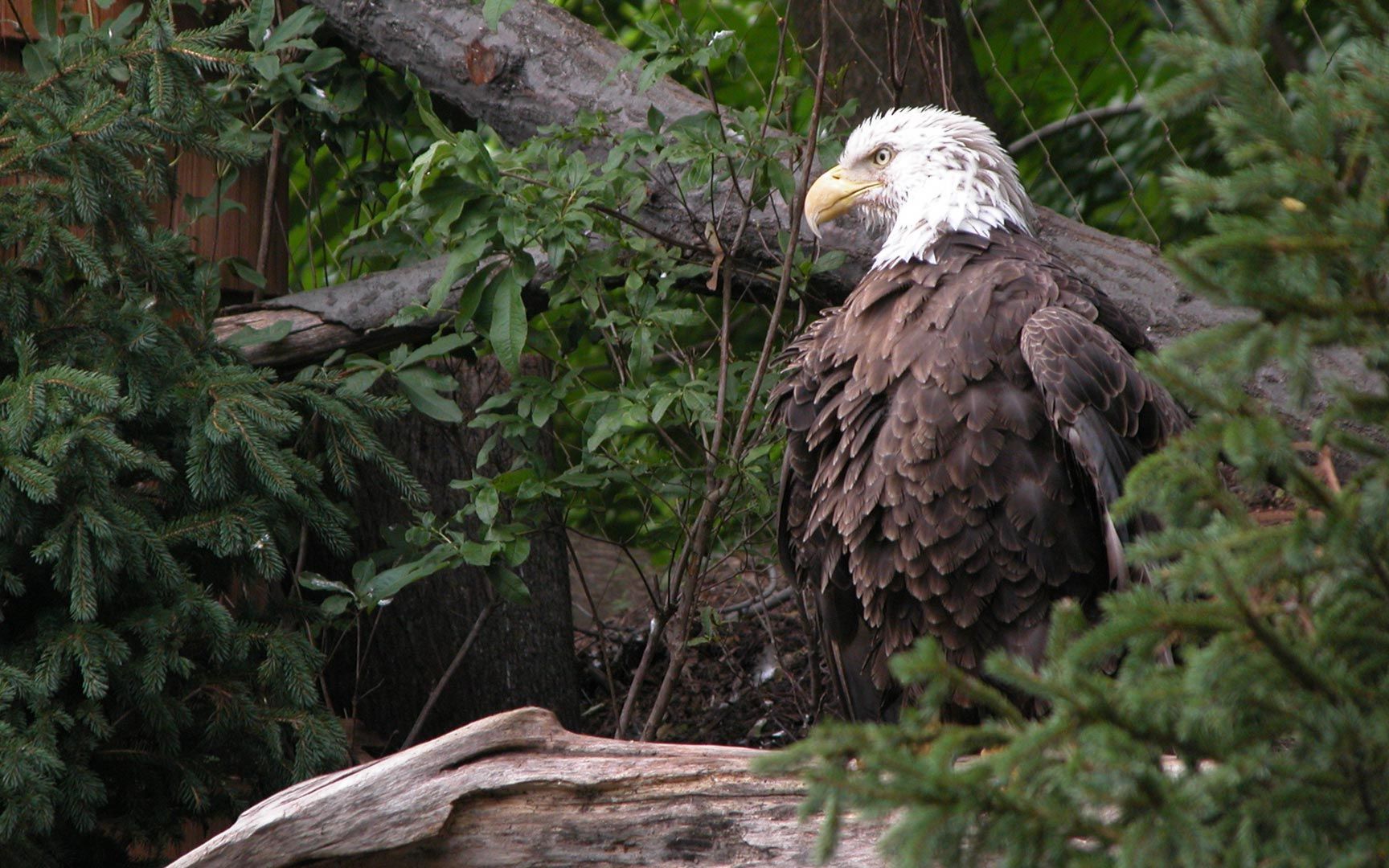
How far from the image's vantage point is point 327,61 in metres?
3.82

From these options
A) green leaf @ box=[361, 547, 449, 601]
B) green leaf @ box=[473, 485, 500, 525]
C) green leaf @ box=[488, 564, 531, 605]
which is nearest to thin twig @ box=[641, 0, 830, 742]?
green leaf @ box=[488, 564, 531, 605]

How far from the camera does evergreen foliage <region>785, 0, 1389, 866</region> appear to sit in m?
1.16

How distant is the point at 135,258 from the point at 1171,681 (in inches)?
101

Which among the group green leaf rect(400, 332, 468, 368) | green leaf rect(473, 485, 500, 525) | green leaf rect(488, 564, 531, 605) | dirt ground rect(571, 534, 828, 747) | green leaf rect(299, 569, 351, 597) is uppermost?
green leaf rect(400, 332, 468, 368)

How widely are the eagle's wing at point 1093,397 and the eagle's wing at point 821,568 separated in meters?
0.62

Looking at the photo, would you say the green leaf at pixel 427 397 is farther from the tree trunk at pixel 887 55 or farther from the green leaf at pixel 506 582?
the tree trunk at pixel 887 55

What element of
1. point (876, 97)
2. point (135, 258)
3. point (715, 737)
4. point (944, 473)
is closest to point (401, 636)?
point (715, 737)

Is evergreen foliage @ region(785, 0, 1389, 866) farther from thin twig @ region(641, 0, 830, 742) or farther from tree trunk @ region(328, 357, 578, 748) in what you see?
tree trunk @ region(328, 357, 578, 748)

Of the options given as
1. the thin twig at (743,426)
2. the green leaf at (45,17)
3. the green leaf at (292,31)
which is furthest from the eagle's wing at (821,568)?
the green leaf at (45,17)

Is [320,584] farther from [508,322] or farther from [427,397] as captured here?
[508,322]

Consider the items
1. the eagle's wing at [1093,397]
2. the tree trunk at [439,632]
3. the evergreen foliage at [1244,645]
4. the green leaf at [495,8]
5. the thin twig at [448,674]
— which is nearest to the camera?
the evergreen foliage at [1244,645]

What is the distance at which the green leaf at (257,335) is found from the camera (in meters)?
3.34

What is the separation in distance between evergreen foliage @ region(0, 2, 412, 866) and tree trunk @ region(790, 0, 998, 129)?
200 centimetres

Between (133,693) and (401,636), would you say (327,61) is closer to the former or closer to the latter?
(401,636)
